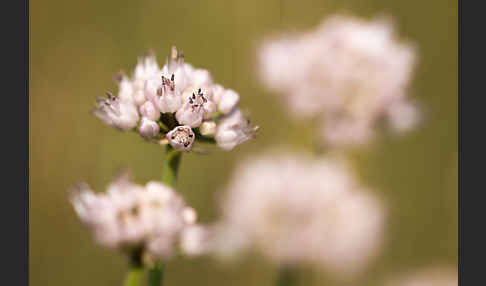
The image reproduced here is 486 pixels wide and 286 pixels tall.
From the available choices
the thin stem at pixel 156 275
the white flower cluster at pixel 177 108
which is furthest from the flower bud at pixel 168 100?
the thin stem at pixel 156 275

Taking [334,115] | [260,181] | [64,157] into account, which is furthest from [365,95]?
[64,157]

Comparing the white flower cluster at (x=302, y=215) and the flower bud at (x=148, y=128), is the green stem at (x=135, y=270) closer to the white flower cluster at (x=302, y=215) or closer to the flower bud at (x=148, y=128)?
the flower bud at (x=148, y=128)

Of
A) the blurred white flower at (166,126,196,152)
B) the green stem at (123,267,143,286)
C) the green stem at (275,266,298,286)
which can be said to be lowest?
the green stem at (123,267,143,286)

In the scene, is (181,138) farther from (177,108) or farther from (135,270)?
(135,270)

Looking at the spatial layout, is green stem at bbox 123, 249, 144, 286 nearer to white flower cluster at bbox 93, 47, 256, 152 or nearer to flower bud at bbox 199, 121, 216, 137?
white flower cluster at bbox 93, 47, 256, 152

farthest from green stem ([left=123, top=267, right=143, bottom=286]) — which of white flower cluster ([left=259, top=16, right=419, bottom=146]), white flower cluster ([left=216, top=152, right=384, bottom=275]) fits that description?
white flower cluster ([left=259, top=16, right=419, bottom=146])

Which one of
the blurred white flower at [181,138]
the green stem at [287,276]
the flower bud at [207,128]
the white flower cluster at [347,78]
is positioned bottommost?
the green stem at [287,276]

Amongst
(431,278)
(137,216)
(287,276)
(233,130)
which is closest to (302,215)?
(287,276)
